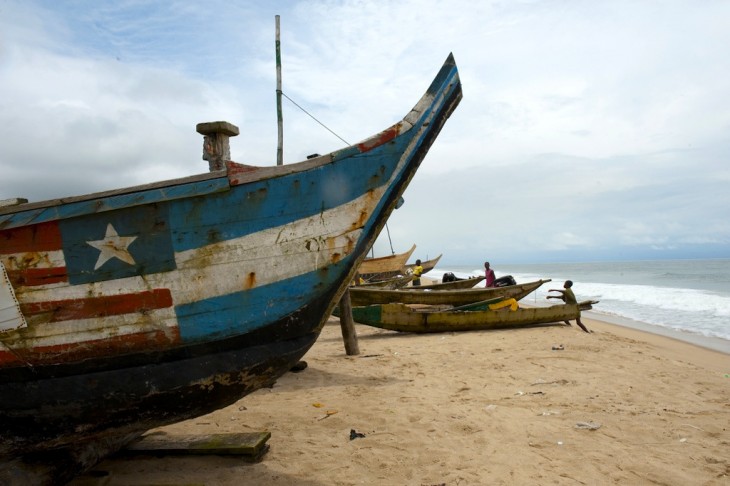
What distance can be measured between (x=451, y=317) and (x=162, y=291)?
8087 mm

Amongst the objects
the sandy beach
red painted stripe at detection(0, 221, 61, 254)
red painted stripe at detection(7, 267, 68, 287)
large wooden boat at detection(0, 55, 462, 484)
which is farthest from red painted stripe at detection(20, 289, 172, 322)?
the sandy beach

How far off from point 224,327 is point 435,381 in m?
4.05

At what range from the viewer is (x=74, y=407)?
274 cm

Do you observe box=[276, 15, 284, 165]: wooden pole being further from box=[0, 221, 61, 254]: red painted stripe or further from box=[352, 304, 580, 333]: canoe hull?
box=[0, 221, 61, 254]: red painted stripe

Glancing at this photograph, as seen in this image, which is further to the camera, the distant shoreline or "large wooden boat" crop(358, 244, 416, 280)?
"large wooden boat" crop(358, 244, 416, 280)

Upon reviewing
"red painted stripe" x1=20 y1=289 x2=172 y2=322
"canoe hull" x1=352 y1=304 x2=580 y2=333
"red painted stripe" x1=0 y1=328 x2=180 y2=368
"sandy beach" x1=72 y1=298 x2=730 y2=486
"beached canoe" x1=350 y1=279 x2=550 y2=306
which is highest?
"red painted stripe" x1=20 y1=289 x2=172 y2=322

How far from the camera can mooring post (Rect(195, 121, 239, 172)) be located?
451 cm

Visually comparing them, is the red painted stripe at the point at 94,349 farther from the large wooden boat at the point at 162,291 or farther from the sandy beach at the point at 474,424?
the sandy beach at the point at 474,424

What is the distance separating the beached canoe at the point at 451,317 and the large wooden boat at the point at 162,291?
6.90 m

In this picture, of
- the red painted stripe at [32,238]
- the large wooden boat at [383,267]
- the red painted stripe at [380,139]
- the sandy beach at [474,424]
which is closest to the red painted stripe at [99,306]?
the red painted stripe at [32,238]

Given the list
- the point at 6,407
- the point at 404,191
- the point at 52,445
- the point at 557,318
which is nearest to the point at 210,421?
the point at 52,445

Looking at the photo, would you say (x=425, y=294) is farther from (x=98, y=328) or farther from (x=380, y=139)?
(x=98, y=328)

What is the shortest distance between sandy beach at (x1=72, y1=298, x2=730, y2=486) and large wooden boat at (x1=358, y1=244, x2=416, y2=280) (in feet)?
58.8

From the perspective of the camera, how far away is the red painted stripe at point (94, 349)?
2682 millimetres
